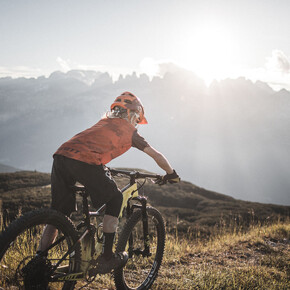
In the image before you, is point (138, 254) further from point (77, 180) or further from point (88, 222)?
point (77, 180)

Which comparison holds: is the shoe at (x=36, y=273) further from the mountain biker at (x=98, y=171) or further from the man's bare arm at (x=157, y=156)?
the man's bare arm at (x=157, y=156)

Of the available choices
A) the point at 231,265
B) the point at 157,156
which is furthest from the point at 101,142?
the point at 231,265

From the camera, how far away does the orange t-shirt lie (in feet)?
11.1

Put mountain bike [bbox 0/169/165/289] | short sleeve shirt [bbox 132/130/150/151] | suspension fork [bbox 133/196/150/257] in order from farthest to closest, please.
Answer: suspension fork [bbox 133/196/150/257], short sleeve shirt [bbox 132/130/150/151], mountain bike [bbox 0/169/165/289]

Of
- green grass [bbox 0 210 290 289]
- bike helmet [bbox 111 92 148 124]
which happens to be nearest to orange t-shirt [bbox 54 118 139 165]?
bike helmet [bbox 111 92 148 124]

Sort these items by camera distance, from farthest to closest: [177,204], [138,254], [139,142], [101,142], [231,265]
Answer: [177,204] → [231,265] → [138,254] → [139,142] → [101,142]

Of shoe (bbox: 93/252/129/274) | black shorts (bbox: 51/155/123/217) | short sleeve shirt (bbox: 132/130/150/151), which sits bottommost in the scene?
shoe (bbox: 93/252/129/274)

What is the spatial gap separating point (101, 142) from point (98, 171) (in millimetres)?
397

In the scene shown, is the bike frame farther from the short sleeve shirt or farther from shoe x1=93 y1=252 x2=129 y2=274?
the short sleeve shirt

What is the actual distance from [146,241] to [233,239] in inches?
160

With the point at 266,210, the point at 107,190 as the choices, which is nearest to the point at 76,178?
the point at 107,190

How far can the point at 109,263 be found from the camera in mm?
3668

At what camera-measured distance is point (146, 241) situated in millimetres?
4461

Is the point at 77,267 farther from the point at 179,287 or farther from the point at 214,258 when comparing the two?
the point at 214,258
